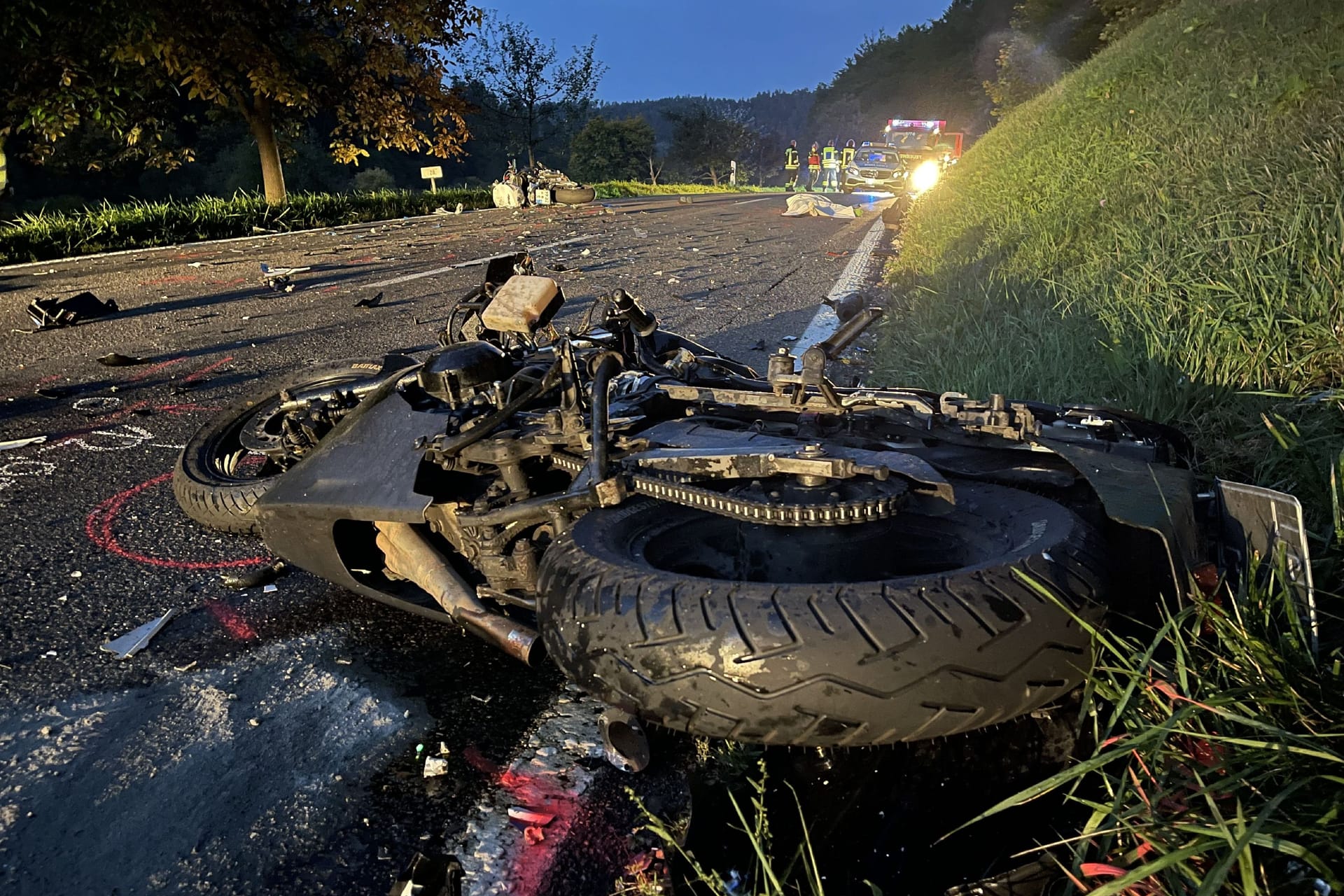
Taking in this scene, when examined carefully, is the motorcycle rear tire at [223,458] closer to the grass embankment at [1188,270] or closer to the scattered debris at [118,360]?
the scattered debris at [118,360]

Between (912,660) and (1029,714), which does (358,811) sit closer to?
(912,660)

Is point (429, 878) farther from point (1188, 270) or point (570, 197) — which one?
point (570, 197)

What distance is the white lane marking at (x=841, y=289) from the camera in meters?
6.39

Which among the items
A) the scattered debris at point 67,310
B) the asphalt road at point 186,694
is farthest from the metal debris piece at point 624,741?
the scattered debris at point 67,310

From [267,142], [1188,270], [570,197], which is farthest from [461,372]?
[570,197]

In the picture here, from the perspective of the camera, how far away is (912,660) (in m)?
1.67

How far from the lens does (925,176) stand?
70.1 ft

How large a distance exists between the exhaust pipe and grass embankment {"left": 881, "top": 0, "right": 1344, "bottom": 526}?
2153 mm

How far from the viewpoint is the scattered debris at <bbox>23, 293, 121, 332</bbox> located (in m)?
7.74

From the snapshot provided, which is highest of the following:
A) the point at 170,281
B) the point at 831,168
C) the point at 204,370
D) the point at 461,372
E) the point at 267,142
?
the point at 831,168

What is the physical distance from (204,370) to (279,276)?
416cm

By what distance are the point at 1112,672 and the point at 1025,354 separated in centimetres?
306

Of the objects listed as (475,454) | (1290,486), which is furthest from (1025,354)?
(475,454)

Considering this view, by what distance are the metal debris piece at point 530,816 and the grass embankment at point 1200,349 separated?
3.44 feet
